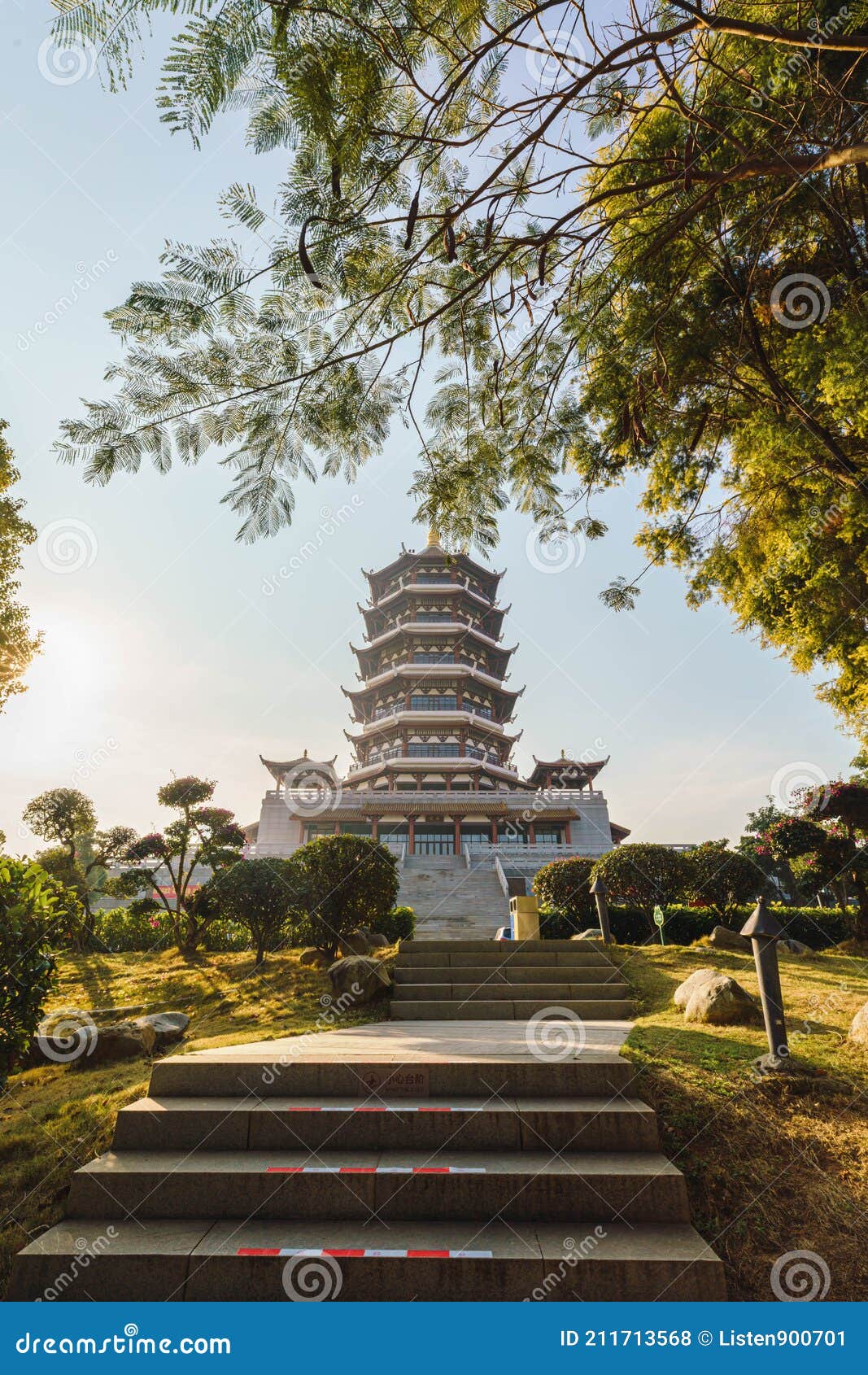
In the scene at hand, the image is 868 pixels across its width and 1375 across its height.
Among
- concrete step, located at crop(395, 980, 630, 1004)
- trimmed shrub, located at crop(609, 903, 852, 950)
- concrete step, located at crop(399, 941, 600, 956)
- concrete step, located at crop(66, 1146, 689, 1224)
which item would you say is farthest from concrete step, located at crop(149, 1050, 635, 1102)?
trimmed shrub, located at crop(609, 903, 852, 950)

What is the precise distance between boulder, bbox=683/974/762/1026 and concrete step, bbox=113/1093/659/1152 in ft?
7.55

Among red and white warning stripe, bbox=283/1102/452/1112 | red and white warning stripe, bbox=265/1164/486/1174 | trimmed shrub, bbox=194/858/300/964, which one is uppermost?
trimmed shrub, bbox=194/858/300/964

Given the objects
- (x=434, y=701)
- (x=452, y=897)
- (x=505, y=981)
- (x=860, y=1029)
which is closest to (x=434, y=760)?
(x=434, y=701)

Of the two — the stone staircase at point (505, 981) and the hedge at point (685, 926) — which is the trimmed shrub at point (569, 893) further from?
the stone staircase at point (505, 981)

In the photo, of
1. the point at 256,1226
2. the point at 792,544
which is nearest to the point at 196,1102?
the point at 256,1226

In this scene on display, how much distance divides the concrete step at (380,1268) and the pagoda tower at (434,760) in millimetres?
22459

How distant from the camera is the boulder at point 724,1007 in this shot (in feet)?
16.7

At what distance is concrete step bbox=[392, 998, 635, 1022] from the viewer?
5902 mm

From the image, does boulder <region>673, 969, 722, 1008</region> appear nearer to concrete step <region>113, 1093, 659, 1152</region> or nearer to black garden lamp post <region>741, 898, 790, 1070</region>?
black garden lamp post <region>741, 898, 790, 1070</region>

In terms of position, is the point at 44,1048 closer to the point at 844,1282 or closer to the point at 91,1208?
the point at 91,1208

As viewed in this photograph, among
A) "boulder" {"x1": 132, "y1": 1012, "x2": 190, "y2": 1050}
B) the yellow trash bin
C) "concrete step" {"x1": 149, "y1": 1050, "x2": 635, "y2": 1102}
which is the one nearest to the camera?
"concrete step" {"x1": 149, "y1": 1050, "x2": 635, "y2": 1102}

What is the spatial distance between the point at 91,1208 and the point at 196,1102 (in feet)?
2.31

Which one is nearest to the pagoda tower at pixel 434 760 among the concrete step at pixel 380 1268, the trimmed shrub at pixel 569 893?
the trimmed shrub at pixel 569 893

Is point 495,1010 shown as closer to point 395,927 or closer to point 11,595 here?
point 395,927
